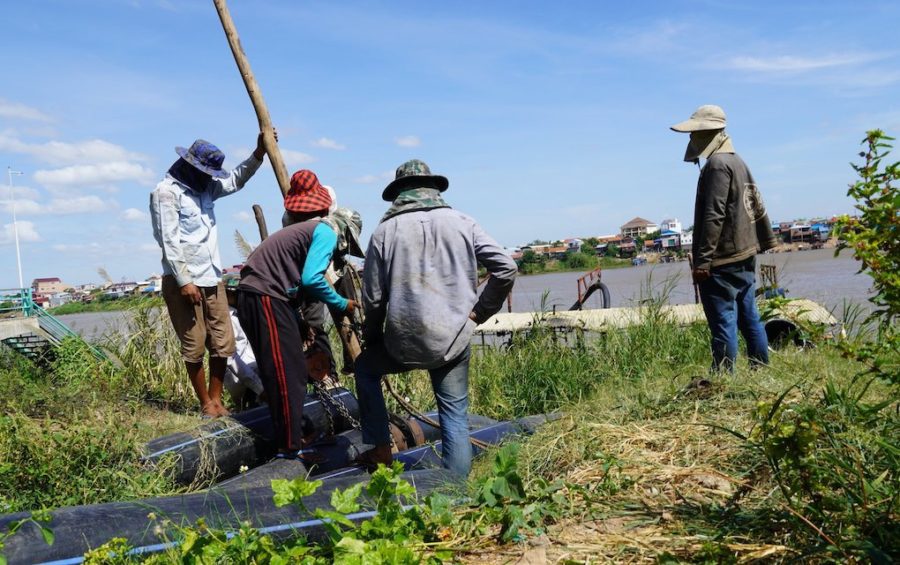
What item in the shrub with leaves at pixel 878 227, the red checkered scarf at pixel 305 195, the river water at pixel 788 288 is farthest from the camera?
the river water at pixel 788 288

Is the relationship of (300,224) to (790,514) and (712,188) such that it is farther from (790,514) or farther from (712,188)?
(790,514)

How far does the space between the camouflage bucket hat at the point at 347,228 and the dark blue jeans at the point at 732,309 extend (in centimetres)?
247

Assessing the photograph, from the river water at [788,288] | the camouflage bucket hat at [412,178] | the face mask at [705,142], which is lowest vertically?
the river water at [788,288]

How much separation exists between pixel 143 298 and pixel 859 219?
7587 mm

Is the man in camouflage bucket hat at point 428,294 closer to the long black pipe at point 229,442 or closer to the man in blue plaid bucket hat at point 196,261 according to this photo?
the long black pipe at point 229,442

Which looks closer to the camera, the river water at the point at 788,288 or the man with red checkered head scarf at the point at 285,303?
the man with red checkered head scarf at the point at 285,303

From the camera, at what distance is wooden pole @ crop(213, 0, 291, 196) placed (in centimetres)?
626

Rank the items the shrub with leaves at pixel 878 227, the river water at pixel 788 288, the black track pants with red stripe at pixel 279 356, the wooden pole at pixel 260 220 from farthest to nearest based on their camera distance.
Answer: the river water at pixel 788 288, the wooden pole at pixel 260 220, the black track pants with red stripe at pixel 279 356, the shrub with leaves at pixel 878 227

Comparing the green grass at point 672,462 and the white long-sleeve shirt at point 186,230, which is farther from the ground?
the white long-sleeve shirt at point 186,230

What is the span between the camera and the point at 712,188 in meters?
5.62

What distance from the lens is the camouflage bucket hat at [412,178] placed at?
15.3ft

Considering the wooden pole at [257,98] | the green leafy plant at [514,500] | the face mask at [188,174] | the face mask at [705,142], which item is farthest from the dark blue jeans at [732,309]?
the face mask at [188,174]

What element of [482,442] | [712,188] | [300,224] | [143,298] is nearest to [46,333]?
[143,298]

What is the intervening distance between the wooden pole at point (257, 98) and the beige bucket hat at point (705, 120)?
9.78 ft
